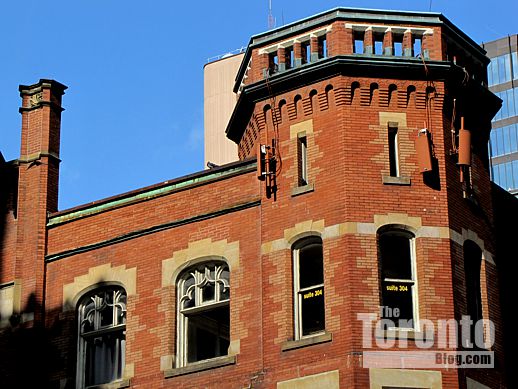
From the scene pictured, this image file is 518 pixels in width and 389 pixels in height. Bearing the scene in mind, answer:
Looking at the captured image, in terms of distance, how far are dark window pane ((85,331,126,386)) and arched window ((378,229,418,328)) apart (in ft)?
22.1

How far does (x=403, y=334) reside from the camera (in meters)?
26.5

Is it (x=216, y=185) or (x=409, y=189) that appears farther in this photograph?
(x=216, y=185)

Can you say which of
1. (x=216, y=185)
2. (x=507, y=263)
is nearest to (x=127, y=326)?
(x=216, y=185)

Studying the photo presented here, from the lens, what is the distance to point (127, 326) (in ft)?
99.6

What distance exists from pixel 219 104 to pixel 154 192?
832 inches

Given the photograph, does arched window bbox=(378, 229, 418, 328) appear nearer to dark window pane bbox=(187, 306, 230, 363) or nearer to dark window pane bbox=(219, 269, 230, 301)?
dark window pane bbox=(219, 269, 230, 301)

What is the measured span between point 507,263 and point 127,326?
8.98 meters

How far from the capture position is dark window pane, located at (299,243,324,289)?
27.8 meters

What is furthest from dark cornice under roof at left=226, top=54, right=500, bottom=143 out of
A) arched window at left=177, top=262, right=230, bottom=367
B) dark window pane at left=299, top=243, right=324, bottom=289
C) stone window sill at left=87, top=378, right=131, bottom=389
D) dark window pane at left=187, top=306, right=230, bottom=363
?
stone window sill at left=87, top=378, right=131, bottom=389

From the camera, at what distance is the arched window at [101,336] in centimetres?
3061

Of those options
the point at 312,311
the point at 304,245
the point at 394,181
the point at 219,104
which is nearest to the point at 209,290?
the point at 304,245

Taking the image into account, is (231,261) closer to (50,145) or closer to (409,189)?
(409,189)

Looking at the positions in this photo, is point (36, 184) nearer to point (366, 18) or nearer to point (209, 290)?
point (209, 290)

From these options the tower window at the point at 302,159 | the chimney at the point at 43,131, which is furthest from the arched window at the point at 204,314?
the chimney at the point at 43,131
